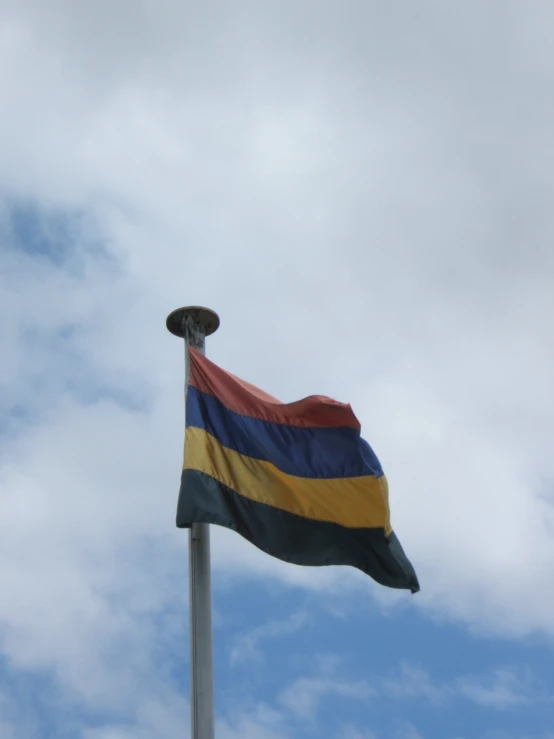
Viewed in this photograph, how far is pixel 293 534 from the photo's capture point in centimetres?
1274

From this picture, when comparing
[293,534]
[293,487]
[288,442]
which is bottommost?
[293,534]

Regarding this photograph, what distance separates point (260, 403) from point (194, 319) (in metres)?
1.51

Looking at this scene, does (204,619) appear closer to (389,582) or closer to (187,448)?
(187,448)

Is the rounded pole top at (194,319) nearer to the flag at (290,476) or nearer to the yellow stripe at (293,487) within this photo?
the flag at (290,476)

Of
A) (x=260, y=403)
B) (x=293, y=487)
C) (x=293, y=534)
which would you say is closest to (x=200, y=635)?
(x=293, y=534)


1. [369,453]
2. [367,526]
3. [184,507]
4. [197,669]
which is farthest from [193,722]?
[369,453]

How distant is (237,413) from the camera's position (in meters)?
13.2

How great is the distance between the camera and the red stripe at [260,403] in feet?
42.0

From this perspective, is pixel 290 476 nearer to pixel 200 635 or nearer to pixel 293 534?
pixel 293 534

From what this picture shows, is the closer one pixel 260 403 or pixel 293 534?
pixel 293 534

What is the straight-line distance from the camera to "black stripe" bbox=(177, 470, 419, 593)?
1134 cm

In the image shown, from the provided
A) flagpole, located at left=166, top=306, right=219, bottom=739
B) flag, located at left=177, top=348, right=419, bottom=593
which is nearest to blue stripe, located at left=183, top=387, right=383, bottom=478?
flag, located at left=177, top=348, right=419, bottom=593

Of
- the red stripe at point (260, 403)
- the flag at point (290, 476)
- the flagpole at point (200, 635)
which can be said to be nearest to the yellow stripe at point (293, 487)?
the flag at point (290, 476)

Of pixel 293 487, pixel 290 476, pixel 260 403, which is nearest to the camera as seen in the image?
pixel 293 487
